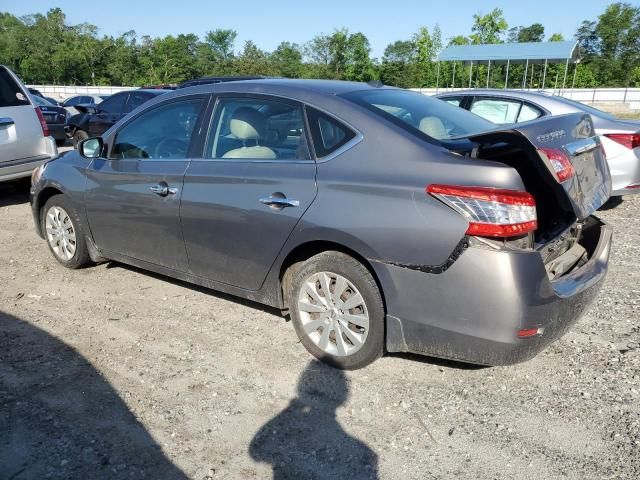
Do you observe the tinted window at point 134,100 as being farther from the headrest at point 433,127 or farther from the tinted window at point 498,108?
the headrest at point 433,127

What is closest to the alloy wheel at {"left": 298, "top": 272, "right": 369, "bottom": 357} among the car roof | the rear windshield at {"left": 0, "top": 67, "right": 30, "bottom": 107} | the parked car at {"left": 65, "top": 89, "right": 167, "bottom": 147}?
the car roof

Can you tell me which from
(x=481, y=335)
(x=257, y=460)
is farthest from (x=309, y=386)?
(x=481, y=335)

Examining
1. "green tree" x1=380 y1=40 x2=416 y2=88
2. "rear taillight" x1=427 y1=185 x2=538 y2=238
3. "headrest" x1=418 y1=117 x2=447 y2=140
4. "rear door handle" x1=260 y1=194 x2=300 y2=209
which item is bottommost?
"green tree" x1=380 y1=40 x2=416 y2=88

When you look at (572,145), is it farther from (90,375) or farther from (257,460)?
(90,375)

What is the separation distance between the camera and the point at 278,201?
341 centimetres

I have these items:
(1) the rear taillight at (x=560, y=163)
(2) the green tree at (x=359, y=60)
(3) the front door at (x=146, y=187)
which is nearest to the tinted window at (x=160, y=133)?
(3) the front door at (x=146, y=187)

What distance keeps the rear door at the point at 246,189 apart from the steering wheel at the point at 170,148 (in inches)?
8.4

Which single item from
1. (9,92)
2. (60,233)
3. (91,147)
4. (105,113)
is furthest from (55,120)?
(91,147)

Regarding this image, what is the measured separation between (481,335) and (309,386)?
1040 mm

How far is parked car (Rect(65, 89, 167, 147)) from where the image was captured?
13.0m

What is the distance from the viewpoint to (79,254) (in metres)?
5.02

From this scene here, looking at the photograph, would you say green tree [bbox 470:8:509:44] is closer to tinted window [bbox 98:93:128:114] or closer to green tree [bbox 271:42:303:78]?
green tree [bbox 271:42:303:78]

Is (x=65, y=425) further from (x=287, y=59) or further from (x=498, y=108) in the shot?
(x=287, y=59)

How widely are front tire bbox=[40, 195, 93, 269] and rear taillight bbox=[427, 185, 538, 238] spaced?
357cm
